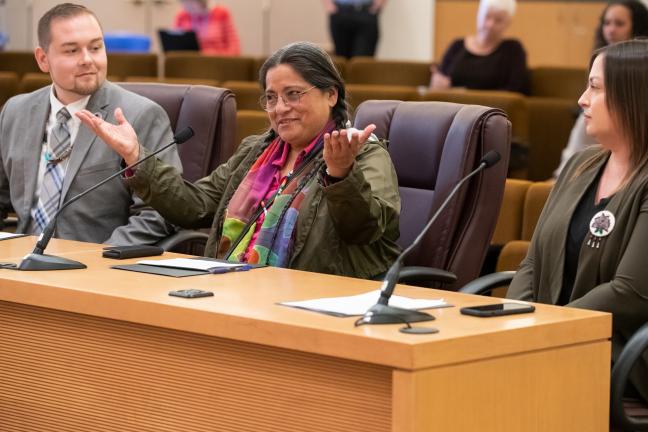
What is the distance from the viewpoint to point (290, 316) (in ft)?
6.75

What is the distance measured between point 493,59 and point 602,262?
158 inches

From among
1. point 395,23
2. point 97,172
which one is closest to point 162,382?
point 97,172

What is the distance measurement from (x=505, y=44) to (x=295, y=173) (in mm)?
3641

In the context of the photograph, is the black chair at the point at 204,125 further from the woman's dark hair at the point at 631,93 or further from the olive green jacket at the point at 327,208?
the woman's dark hair at the point at 631,93

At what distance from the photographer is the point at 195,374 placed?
2178 mm

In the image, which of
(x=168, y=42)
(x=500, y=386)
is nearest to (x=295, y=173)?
(x=500, y=386)

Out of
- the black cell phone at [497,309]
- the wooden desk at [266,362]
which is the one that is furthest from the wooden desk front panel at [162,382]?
the black cell phone at [497,309]

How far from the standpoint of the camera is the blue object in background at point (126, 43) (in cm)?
991

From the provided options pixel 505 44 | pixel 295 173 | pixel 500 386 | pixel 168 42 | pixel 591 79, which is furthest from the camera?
pixel 168 42

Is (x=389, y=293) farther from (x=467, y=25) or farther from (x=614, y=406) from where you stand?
(x=467, y=25)

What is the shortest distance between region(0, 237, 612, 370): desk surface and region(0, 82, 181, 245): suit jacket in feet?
2.93

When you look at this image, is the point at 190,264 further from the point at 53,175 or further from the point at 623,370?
the point at 53,175

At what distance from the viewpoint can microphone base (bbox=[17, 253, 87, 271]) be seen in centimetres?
256

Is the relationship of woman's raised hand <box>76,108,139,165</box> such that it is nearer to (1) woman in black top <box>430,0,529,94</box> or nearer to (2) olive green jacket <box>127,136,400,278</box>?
(2) olive green jacket <box>127,136,400,278</box>
